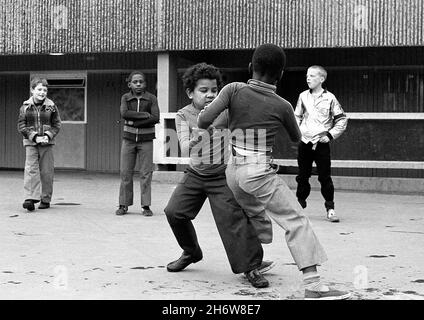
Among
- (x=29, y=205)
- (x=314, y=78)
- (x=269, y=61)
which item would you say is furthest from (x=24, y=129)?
(x=269, y=61)

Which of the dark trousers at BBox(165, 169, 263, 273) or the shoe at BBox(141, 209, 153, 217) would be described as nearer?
the dark trousers at BBox(165, 169, 263, 273)

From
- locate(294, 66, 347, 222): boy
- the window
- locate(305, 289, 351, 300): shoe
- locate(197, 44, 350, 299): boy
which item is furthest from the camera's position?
the window

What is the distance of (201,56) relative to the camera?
16172 millimetres

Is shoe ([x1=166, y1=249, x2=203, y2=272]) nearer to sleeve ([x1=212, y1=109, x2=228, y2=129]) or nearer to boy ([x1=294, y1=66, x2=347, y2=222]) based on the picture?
sleeve ([x1=212, y1=109, x2=228, y2=129])

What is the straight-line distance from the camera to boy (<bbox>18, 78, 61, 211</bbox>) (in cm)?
982

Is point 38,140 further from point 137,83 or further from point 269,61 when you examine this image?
point 269,61

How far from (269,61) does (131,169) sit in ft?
15.9

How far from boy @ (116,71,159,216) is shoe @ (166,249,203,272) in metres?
3.56

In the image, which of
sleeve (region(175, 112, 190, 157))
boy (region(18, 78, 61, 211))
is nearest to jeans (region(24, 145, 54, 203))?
boy (region(18, 78, 61, 211))

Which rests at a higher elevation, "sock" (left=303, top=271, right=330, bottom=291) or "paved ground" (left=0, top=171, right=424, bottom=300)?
"sock" (left=303, top=271, right=330, bottom=291)

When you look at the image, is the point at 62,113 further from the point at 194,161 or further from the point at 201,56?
the point at 194,161

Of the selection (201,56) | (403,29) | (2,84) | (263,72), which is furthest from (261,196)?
(2,84)

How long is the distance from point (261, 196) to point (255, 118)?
562mm

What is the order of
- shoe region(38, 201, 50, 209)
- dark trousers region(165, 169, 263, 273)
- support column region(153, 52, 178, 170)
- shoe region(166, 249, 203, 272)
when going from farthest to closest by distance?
support column region(153, 52, 178, 170), shoe region(38, 201, 50, 209), shoe region(166, 249, 203, 272), dark trousers region(165, 169, 263, 273)
